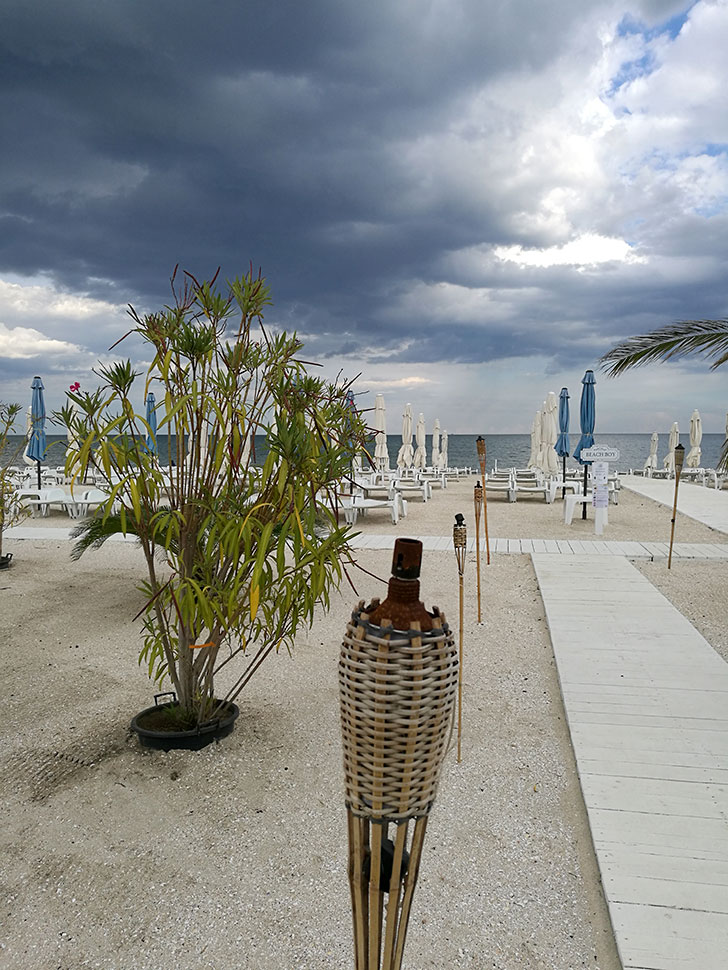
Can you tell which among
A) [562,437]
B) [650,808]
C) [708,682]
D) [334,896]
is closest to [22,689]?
[334,896]

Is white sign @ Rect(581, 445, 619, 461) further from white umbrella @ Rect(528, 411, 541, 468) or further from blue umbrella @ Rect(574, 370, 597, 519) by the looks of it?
white umbrella @ Rect(528, 411, 541, 468)

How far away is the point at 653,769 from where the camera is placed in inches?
107

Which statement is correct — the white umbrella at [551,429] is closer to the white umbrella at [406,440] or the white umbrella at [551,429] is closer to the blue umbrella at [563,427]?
the blue umbrella at [563,427]

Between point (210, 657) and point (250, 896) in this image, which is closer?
point (250, 896)

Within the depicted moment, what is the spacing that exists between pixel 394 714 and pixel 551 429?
15.1 metres

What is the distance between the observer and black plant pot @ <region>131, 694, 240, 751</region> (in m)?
2.86

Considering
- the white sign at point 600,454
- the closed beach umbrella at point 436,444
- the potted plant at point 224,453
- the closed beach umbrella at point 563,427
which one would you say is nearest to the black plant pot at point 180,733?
the potted plant at point 224,453

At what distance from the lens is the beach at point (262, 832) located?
1.84 metres

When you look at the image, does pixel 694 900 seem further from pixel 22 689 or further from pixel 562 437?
pixel 562 437

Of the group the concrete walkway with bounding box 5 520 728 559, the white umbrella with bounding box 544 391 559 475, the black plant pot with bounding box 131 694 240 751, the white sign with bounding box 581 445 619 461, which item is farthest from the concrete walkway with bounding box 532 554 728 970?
the white umbrella with bounding box 544 391 559 475

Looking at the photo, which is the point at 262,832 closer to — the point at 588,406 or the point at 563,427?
the point at 588,406

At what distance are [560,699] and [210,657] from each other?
78.1 inches

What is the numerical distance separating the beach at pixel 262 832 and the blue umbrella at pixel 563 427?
924 centimetres

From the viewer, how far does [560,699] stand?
3574mm
